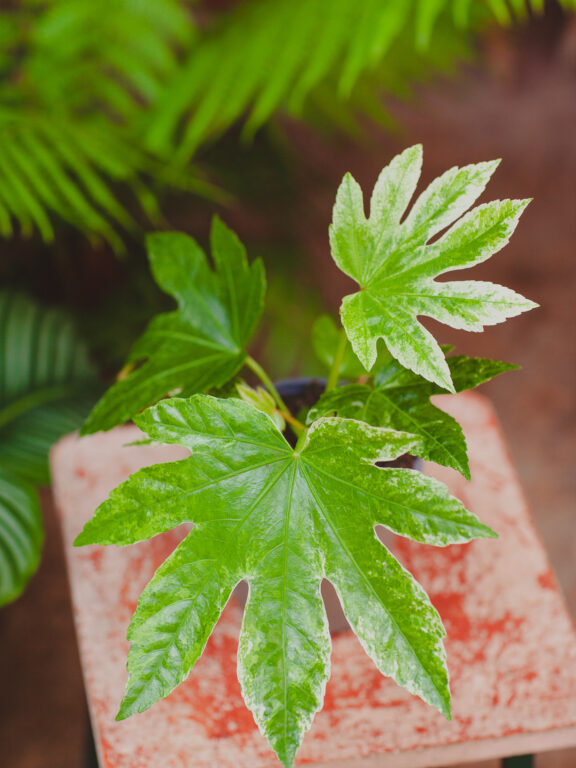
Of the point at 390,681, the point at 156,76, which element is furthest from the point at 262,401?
the point at 156,76

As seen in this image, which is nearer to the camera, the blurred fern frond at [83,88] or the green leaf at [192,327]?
the green leaf at [192,327]

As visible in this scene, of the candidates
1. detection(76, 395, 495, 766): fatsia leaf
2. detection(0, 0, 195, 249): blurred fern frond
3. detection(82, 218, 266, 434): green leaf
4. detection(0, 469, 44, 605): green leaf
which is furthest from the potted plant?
detection(0, 0, 195, 249): blurred fern frond

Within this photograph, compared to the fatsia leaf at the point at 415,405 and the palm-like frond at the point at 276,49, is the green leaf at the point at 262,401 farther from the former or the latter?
the palm-like frond at the point at 276,49

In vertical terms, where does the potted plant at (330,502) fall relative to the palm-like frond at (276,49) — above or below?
below


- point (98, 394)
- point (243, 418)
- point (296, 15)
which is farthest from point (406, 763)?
point (296, 15)

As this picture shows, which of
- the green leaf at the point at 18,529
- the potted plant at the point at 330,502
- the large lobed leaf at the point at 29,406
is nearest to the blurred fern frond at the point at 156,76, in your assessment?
the large lobed leaf at the point at 29,406

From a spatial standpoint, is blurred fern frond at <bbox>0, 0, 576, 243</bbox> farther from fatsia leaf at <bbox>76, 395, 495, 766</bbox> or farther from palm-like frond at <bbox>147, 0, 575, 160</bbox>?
fatsia leaf at <bbox>76, 395, 495, 766</bbox>

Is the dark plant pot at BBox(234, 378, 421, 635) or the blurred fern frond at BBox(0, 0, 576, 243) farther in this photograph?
the blurred fern frond at BBox(0, 0, 576, 243)
